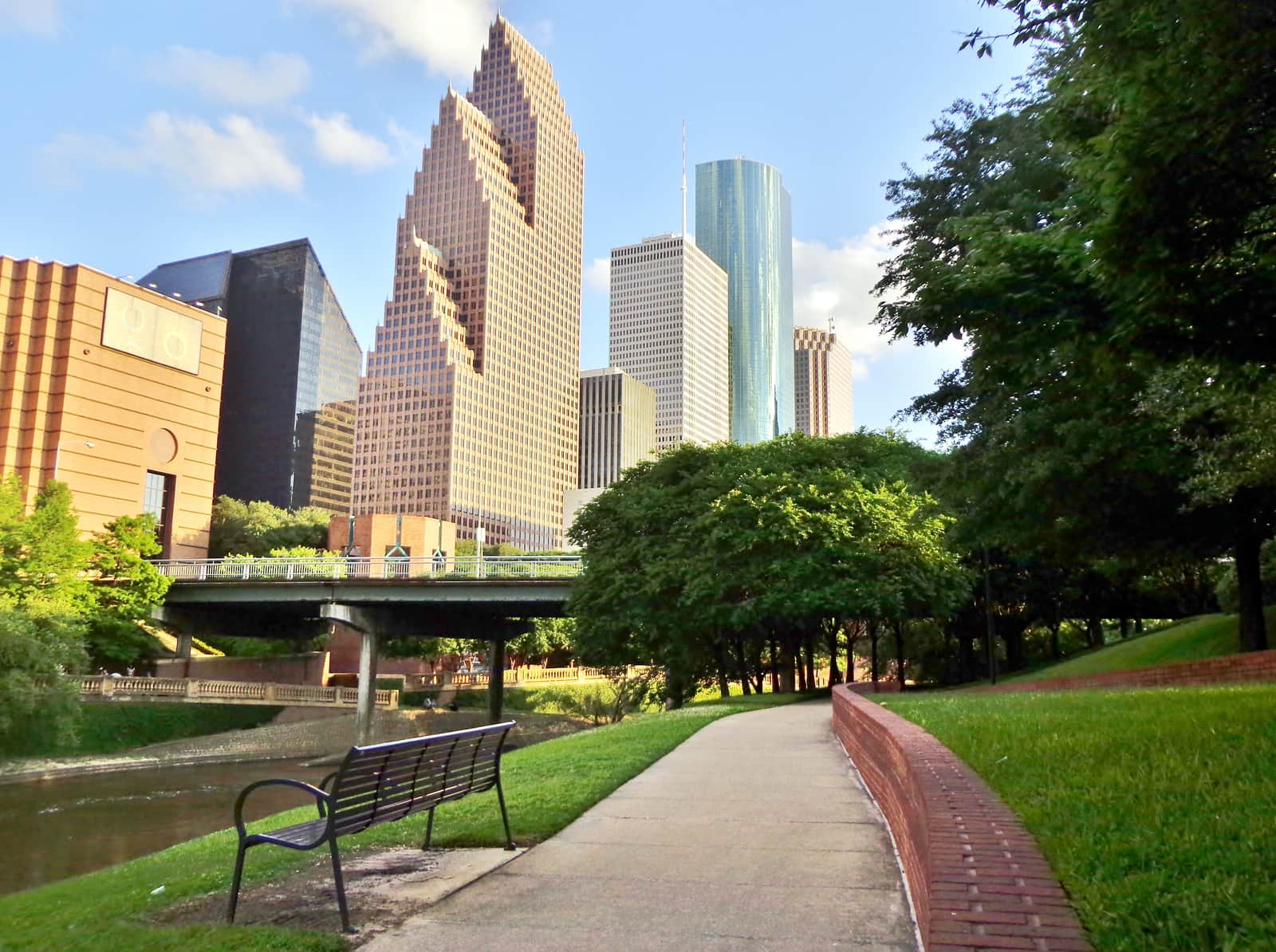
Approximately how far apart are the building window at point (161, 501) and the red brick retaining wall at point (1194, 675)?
66.4 metres

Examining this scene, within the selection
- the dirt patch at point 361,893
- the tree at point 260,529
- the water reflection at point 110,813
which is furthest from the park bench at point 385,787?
the tree at point 260,529

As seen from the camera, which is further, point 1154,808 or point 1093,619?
point 1093,619

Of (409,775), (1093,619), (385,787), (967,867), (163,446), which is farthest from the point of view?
(163,446)

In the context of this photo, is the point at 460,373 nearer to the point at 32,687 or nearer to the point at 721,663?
the point at 721,663

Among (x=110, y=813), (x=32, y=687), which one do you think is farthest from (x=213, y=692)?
(x=110, y=813)

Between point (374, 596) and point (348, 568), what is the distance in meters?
3.56

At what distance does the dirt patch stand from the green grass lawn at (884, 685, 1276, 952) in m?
3.77

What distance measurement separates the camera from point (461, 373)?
176 meters

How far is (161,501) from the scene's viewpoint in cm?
7688

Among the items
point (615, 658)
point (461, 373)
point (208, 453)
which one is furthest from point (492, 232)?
point (615, 658)

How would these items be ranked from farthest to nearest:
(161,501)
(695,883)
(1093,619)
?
(161,501) < (1093,619) < (695,883)

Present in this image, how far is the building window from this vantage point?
75.5 metres

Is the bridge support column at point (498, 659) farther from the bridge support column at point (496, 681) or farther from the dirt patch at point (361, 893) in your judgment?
the dirt patch at point (361, 893)

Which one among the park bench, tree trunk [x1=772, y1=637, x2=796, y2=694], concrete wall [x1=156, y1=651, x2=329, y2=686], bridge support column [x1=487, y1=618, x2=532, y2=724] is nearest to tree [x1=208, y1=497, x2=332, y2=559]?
concrete wall [x1=156, y1=651, x2=329, y2=686]
